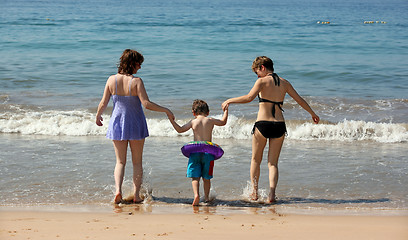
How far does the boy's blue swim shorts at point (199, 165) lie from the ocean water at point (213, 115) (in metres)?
0.40

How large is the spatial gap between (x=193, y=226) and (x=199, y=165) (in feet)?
3.32

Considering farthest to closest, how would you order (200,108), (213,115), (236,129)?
(213,115)
(236,129)
(200,108)

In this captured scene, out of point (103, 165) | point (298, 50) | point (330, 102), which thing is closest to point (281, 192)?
point (103, 165)

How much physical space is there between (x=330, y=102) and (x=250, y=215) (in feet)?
27.1

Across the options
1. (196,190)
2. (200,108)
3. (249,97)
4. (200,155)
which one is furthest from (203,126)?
(196,190)

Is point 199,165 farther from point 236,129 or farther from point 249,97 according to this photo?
point 236,129

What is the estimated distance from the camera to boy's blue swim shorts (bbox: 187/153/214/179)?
5445 millimetres

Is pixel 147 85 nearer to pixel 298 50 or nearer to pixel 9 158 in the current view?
pixel 9 158

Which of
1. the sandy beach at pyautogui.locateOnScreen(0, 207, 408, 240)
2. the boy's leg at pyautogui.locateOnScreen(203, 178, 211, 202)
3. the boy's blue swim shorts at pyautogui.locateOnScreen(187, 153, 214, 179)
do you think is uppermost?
the boy's blue swim shorts at pyautogui.locateOnScreen(187, 153, 214, 179)

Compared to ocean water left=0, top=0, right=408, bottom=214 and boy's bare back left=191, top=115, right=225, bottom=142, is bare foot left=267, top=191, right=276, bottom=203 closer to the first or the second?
ocean water left=0, top=0, right=408, bottom=214

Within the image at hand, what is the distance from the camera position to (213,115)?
1135 cm

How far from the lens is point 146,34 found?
28469 millimetres

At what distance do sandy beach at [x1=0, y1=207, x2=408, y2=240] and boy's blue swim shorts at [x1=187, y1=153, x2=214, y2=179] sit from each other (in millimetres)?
460

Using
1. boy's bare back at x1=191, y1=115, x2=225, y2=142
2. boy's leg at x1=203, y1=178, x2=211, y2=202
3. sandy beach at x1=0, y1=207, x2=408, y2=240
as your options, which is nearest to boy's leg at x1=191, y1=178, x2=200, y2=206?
boy's leg at x1=203, y1=178, x2=211, y2=202
